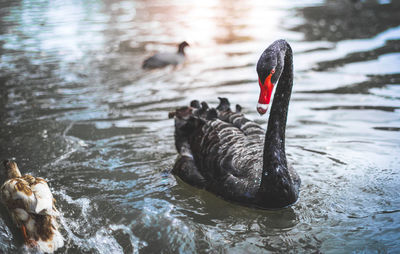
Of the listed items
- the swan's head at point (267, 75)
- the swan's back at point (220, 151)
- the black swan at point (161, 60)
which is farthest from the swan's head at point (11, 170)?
the black swan at point (161, 60)

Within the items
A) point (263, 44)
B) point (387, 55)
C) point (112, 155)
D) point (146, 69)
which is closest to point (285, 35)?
point (263, 44)

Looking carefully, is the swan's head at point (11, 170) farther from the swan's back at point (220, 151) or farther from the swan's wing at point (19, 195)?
the swan's back at point (220, 151)

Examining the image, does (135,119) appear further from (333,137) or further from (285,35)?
(285,35)

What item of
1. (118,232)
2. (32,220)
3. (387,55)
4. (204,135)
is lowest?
(118,232)

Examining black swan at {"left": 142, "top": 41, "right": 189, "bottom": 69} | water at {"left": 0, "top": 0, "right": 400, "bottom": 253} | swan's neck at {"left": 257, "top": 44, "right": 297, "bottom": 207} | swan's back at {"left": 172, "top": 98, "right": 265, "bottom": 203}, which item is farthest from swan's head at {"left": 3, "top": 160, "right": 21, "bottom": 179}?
black swan at {"left": 142, "top": 41, "right": 189, "bottom": 69}

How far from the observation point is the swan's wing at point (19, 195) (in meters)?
3.01

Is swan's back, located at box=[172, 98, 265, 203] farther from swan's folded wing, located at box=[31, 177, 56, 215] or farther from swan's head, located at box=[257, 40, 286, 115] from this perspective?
swan's folded wing, located at box=[31, 177, 56, 215]

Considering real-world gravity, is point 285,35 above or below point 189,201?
above

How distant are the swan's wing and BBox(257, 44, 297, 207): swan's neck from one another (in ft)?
5.30

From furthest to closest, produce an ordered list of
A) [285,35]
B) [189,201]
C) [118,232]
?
[285,35], [189,201], [118,232]

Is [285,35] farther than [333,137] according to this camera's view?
Yes

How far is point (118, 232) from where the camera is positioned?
337 centimetres

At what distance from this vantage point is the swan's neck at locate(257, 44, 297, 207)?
10.8ft

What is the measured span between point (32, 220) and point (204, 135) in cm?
162
